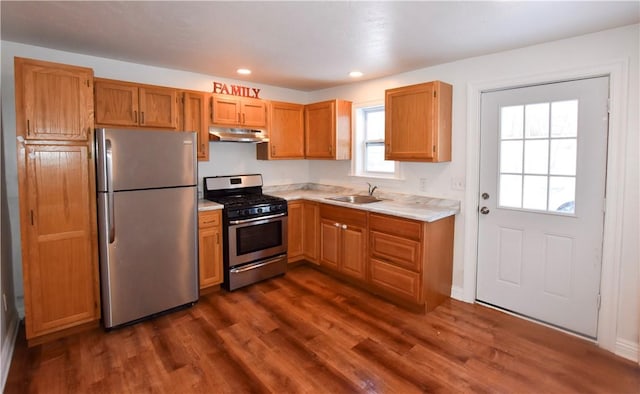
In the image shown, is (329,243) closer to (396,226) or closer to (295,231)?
(295,231)

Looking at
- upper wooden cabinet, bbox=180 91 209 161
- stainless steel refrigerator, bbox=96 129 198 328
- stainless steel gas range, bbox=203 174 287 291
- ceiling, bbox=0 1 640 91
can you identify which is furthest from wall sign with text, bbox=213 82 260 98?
stainless steel refrigerator, bbox=96 129 198 328

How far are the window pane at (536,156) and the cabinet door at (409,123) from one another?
776 millimetres

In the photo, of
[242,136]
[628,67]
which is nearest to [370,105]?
[242,136]

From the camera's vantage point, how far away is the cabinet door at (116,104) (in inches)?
116

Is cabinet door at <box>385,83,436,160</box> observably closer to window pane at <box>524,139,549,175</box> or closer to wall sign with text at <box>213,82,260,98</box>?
window pane at <box>524,139,549,175</box>

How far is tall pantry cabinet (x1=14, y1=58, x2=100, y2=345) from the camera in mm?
2438

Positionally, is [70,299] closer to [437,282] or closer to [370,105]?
[437,282]

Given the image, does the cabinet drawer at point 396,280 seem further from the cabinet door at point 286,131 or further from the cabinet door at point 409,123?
the cabinet door at point 286,131

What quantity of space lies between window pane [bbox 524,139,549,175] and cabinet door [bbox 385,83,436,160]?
776 millimetres

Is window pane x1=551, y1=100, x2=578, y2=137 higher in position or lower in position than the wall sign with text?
lower

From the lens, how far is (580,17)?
2.23m

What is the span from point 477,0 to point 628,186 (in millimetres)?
1710

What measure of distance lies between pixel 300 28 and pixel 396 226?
191cm

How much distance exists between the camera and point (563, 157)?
2.72 m
